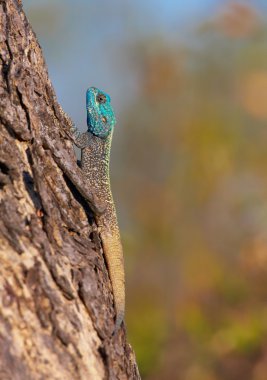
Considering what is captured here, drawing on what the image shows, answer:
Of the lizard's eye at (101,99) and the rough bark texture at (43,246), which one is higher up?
the lizard's eye at (101,99)

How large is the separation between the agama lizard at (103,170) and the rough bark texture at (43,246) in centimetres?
11

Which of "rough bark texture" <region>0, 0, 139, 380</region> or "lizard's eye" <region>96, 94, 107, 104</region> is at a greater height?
"lizard's eye" <region>96, 94, 107, 104</region>

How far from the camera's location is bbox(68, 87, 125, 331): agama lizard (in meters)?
3.13

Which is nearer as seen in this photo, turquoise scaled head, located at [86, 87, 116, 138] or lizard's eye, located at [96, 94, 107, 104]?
turquoise scaled head, located at [86, 87, 116, 138]

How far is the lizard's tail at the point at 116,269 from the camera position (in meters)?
2.97

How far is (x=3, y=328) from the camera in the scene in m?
2.46

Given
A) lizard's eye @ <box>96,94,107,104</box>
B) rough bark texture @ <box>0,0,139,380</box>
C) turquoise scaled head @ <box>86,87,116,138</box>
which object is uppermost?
lizard's eye @ <box>96,94,107,104</box>

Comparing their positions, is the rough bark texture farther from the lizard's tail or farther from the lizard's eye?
the lizard's eye

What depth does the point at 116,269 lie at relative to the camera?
10.4ft

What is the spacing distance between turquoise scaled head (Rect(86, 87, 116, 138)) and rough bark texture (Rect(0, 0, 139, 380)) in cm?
160

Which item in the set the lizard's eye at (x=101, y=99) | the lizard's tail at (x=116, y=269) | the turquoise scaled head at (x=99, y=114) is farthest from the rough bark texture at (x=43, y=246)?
the lizard's eye at (x=101, y=99)

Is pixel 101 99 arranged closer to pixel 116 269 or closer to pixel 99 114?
pixel 99 114

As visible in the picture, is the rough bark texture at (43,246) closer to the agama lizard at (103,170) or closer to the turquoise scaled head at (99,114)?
the agama lizard at (103,170)

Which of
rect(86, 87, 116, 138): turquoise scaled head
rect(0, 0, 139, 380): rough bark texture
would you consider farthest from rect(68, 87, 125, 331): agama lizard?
rect(0, 0, 139, 380): rough bark texture
